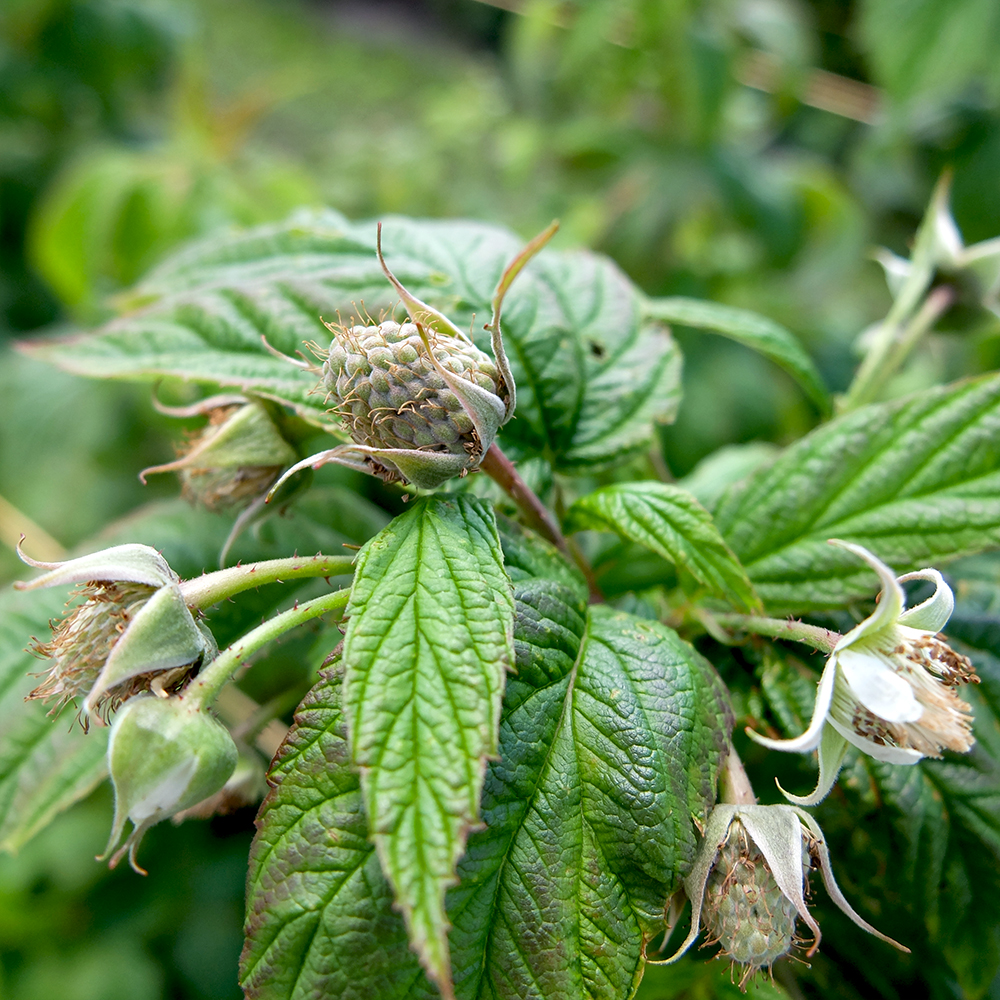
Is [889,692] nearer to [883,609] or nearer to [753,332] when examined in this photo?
[883,609]

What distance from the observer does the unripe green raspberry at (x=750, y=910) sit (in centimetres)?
48

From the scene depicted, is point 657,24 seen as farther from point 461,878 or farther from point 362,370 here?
point 461,878

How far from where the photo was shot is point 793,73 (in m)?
1.90

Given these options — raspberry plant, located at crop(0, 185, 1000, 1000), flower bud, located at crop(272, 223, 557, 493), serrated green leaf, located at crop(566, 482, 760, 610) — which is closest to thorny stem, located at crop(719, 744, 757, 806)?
raspberry plant, located at crop(0, 185, 1000, 1000)

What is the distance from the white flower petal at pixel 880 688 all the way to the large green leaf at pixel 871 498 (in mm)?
148

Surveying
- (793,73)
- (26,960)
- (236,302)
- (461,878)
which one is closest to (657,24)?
(793,73)

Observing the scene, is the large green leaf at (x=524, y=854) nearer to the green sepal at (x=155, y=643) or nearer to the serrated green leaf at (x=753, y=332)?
the green sepal at (x=155, y=643)

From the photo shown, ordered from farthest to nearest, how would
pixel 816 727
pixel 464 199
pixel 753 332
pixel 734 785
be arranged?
pixel 464 199
pixel 753 332
pixel 734 785
pixel 816 727

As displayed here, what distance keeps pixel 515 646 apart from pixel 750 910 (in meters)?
0.21

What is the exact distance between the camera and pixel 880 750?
471 millimetres

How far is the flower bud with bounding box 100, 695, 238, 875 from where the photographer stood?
1.44 feet

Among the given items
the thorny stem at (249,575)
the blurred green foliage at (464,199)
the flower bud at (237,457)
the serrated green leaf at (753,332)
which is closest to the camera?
the thorny stem at (249,575)

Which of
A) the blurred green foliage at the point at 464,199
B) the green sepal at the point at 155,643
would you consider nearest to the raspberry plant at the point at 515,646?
the green sepal at the point at 155,643

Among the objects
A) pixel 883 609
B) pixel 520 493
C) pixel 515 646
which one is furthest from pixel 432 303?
pixel 883 609
